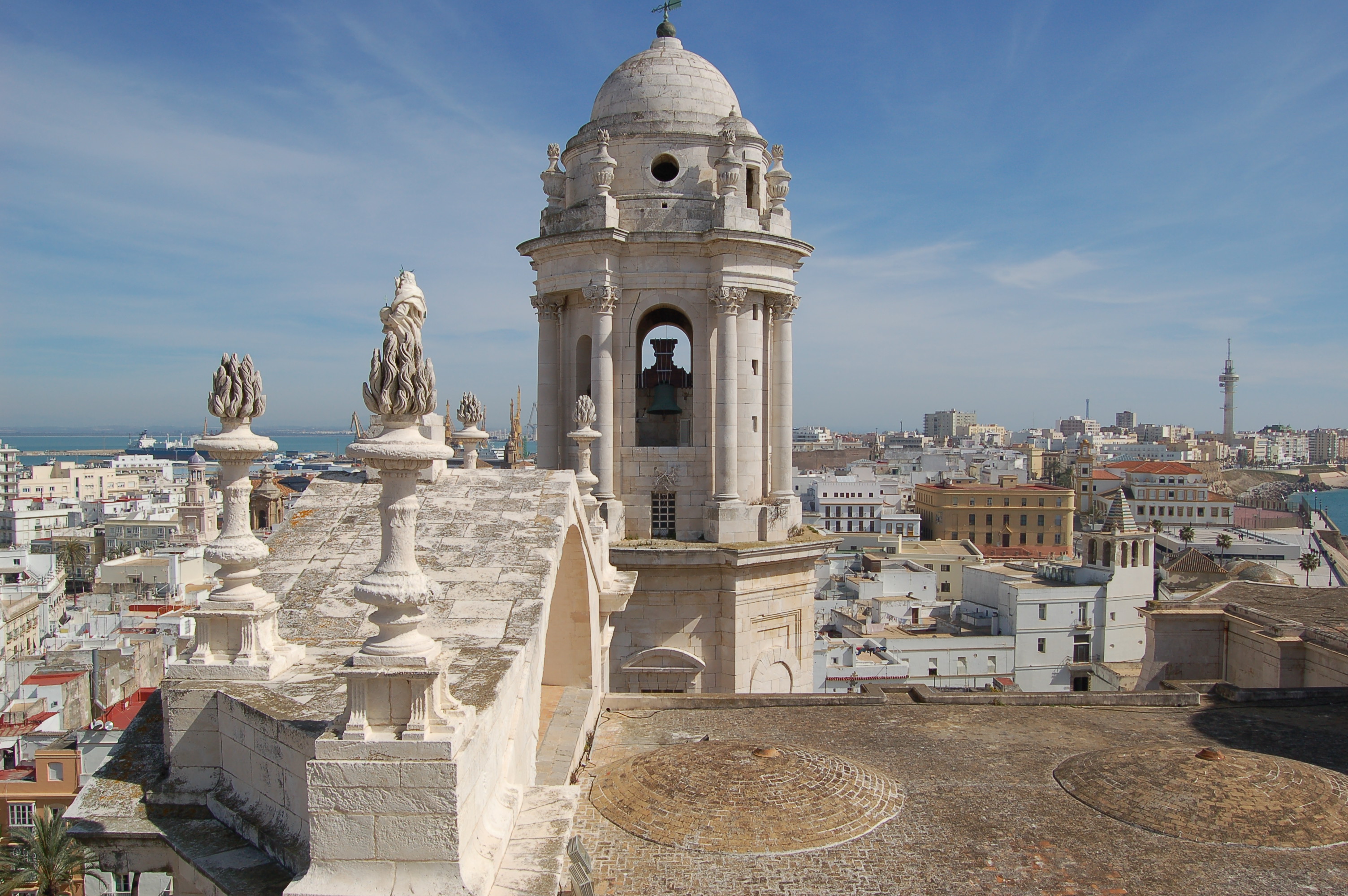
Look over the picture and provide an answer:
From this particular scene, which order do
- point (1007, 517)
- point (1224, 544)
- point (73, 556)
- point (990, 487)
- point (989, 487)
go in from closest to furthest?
point (1224, 544) → point (73, 556) → point (1007, 517) → point (990, 487) → point (989, 487)

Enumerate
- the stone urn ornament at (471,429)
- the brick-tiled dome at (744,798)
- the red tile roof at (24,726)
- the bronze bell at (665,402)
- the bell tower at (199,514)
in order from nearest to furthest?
the brick-tiled dome at (744,798)
the stone urn ornament at (471,429)
the bronze bell at (665,402)
the red tile roof at (24,726)
the bell tower at (199,514)

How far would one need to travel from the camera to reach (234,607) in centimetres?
775

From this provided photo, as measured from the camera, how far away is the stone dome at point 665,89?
21.4 m

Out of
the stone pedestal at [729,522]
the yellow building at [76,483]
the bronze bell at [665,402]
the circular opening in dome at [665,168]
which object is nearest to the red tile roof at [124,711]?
the bronze bell at [665,402]

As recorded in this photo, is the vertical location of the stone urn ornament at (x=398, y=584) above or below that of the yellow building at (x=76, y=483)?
above

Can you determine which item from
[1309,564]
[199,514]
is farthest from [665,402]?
[1309,564]

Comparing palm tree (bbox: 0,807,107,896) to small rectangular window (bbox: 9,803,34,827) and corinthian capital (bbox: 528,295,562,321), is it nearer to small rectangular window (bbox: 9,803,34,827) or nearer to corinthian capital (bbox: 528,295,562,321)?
small rectangular window (bbox: 9,803,34,827)

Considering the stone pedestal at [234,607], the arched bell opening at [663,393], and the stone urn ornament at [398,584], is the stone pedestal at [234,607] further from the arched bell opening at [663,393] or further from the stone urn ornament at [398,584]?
the arched bell opening at [663,393]

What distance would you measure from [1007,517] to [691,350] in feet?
283

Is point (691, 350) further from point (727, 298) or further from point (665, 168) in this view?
point (665, 168)

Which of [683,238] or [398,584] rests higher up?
[683,238]

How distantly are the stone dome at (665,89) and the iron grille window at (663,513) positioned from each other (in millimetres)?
8761

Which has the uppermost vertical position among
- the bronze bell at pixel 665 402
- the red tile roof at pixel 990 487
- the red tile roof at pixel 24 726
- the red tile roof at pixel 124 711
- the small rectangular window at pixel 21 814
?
the bronze bell at pixel 665 402

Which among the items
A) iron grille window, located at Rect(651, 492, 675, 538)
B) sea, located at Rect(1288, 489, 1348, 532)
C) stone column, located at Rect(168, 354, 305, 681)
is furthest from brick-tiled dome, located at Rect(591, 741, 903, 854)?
sea, located at Rect(1288, 489, 1348, 532)
